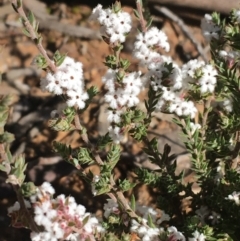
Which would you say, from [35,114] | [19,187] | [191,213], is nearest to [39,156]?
[35,114]

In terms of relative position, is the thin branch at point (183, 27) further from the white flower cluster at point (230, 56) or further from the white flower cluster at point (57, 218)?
the white flower cluster at point (57, 218)

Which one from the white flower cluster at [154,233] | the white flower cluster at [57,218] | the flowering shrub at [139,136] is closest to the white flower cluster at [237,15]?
the flowering shrub at [139,136]

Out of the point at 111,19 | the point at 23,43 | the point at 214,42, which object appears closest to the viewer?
the point at 111,19

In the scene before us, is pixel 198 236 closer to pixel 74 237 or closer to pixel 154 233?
pixel 154 233

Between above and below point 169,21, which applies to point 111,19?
above

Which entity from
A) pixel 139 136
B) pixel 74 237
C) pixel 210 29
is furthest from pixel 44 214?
pixel 210 29

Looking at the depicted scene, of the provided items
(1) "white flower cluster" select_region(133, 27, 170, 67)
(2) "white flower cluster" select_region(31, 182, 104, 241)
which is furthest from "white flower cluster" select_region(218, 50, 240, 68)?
(2) "white flower cluster" select_region(31, 182, 104, 241)

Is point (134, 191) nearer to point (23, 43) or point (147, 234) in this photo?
point (147, 234)
